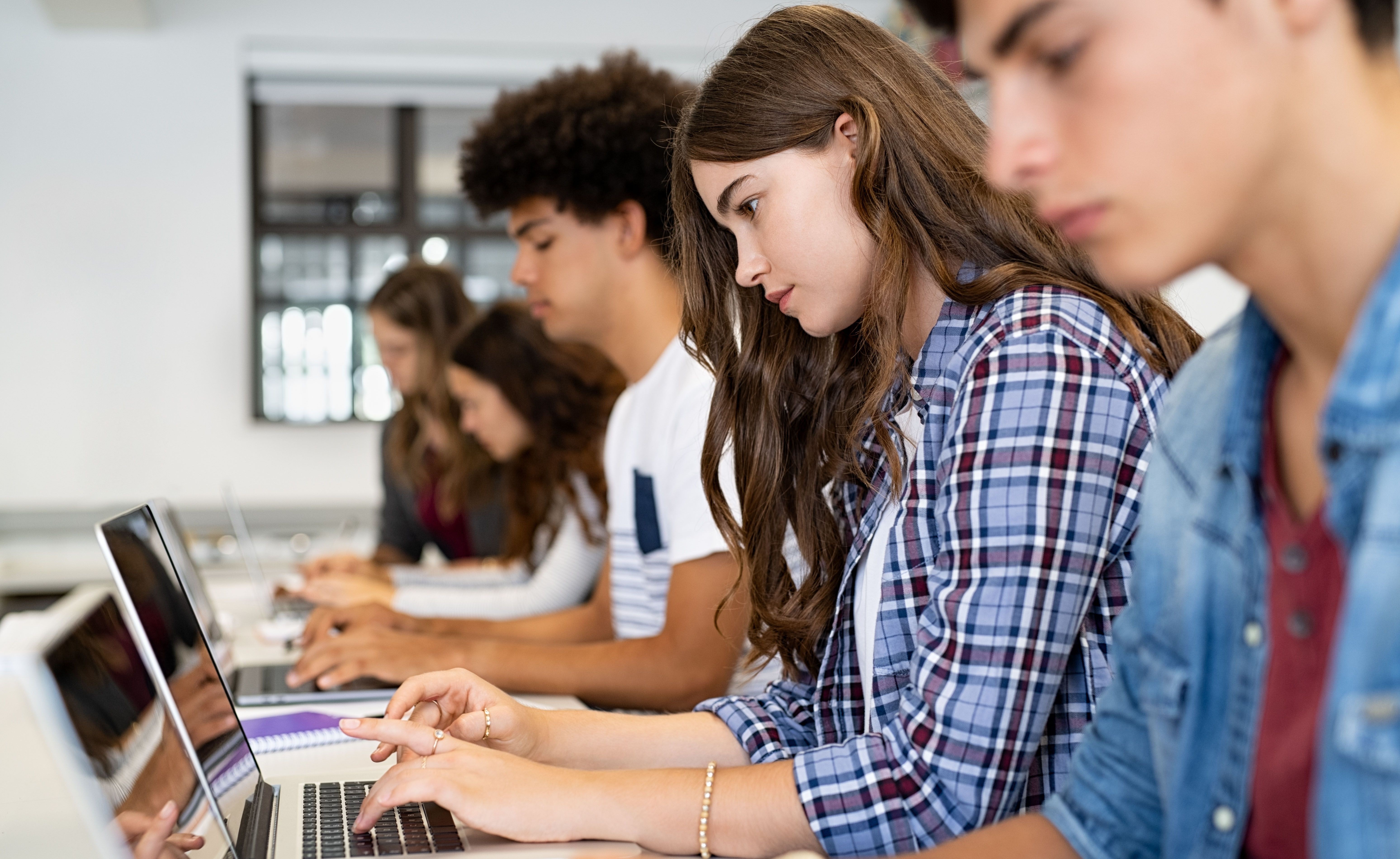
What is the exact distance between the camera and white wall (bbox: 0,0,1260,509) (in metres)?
4.89

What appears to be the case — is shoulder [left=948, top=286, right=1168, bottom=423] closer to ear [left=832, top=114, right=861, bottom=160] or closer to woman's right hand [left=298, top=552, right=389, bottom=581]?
ear [left=832, top=114, right=861, bottom=160]

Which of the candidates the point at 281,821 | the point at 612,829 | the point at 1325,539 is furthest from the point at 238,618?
the point at 1325,539

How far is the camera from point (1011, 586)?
0.91m

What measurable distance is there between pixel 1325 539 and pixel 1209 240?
18 centimetres

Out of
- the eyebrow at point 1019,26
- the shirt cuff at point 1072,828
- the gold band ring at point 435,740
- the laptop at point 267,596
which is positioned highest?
the eyebrow at point 1019,26

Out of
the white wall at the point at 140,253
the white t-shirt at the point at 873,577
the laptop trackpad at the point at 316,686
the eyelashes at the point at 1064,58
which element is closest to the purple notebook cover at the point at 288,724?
the laptop trackpad at the point at 316,686

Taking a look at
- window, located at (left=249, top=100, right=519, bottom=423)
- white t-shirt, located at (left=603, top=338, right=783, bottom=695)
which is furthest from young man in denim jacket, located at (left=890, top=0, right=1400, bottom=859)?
window, located at (left=249, top=100, right=519, bottom=423)

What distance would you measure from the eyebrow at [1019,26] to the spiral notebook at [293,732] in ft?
3.47

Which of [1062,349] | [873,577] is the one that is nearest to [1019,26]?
[1062,349]

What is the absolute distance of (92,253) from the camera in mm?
4941

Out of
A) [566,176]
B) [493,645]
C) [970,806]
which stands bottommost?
[493,645]

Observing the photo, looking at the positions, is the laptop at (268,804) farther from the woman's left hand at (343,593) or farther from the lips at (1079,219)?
the woman's left hand at (343,593)

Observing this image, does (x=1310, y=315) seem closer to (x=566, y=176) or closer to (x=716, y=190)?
(x=716, y=190)

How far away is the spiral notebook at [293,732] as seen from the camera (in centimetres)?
140
